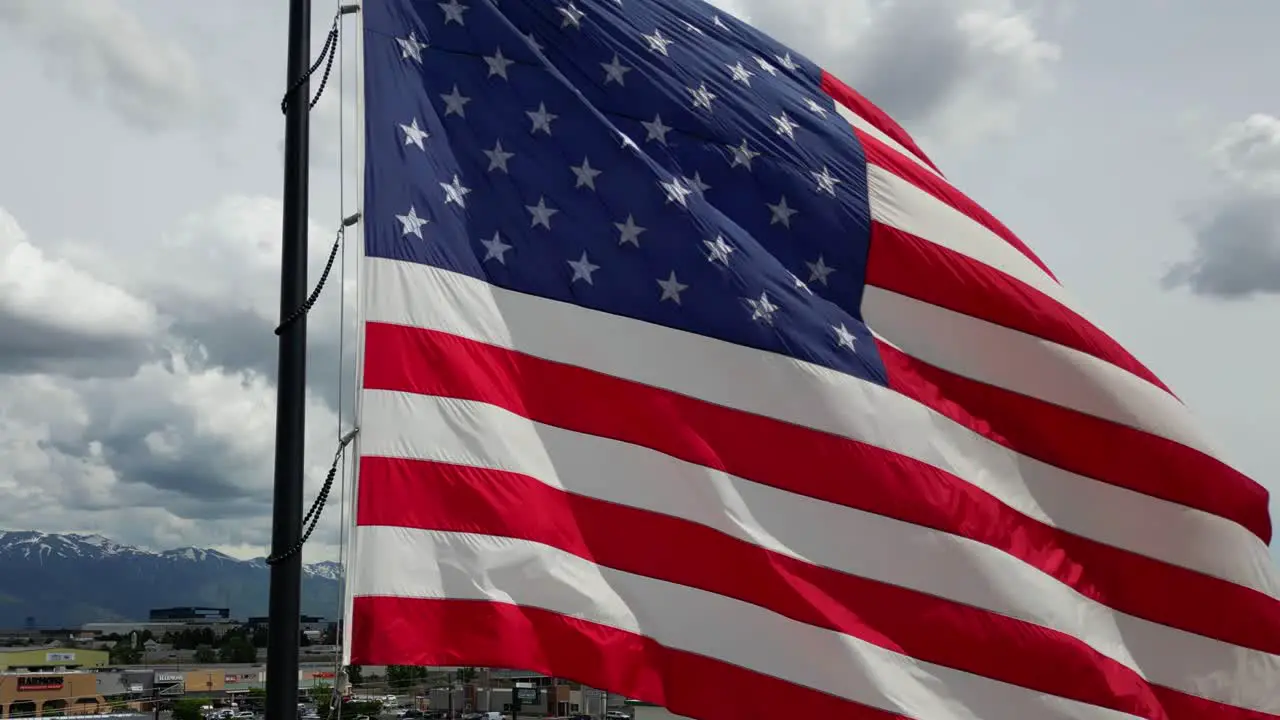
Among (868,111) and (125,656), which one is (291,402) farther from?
(125,656)

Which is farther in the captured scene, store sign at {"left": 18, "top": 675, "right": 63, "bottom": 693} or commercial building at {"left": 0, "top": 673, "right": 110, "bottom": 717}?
store sign at {"left": 18, "top": 675, "right": 63, "bottom": 693}

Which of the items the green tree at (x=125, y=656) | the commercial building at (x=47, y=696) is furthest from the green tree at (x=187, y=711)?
the green tree at (x=125, y=656)

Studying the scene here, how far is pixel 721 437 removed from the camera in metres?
5.81

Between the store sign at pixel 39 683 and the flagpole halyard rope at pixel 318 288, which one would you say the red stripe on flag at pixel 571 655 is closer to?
the flagpole halyard rope at pixel 318 288

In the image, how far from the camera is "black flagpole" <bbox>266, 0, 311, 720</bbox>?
4711 millimetres

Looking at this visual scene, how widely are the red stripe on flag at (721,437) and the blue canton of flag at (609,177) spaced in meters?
0.38

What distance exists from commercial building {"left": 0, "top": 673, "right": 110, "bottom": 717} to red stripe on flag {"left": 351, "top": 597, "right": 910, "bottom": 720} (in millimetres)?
106167

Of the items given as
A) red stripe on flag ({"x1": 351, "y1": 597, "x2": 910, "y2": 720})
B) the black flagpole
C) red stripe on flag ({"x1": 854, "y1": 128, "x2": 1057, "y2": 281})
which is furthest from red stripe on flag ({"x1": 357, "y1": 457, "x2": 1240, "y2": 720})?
red stripe on flag ({"x1": 854, "y1": 128, "x2": 1057, "y2": 281})

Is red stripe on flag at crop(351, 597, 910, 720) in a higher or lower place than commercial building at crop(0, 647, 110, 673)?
lower

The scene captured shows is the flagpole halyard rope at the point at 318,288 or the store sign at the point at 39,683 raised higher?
the flagpole halyard rope at the point at 318,288

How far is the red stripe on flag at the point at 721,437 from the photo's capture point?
5449 millimetres

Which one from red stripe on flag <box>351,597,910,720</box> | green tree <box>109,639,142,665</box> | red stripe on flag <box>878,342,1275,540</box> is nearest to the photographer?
red stripe on flag <box>351,597,910,720</box>

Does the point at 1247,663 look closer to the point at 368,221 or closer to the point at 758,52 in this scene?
the point at 758,52

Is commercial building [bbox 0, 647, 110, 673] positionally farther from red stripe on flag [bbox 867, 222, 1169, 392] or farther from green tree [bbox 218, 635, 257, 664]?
red stripe on flag [bbox 867, 222, 1169, 392]
